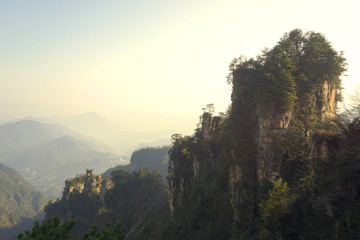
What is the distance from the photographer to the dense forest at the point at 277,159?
23.5m

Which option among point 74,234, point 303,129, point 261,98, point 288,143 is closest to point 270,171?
point 288,143

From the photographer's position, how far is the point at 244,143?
1489 inches

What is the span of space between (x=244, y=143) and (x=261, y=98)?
737 centimetres

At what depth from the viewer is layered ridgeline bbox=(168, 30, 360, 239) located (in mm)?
26069

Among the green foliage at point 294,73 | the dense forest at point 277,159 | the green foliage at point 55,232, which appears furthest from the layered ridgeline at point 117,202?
the green foliage at point 55,232

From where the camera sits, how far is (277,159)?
33031 millimetres

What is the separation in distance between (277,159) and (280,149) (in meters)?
1.41

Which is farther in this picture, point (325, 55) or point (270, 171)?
point (325, 55)

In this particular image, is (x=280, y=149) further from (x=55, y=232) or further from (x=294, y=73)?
(x=55, y=232)

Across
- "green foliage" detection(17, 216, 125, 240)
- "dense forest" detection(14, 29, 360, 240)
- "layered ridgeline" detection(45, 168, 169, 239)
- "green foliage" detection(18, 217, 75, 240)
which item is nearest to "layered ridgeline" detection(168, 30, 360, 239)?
"dense forest" detection(14, 29, 360, 240)

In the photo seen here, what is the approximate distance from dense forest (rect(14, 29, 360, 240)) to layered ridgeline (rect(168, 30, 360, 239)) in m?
0.13

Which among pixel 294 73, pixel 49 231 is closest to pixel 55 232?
pixel 49 231

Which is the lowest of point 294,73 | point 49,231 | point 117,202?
point 117,202

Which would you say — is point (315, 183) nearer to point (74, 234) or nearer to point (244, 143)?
point (244, 143)
